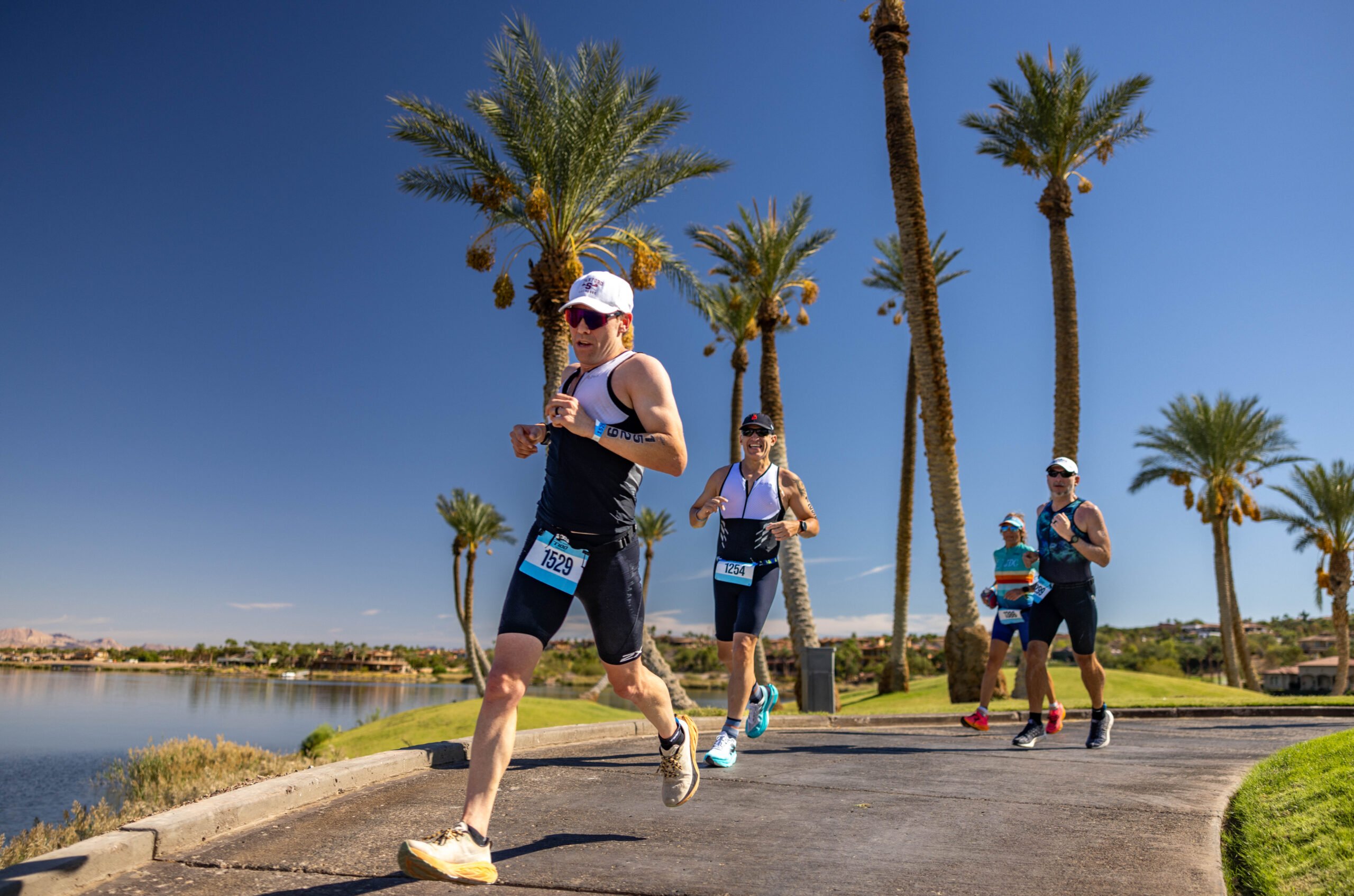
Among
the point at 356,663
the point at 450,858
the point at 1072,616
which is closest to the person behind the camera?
the point at 450,858

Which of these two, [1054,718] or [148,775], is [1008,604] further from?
[148,775]

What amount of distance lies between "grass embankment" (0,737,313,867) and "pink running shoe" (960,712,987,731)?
6647mm

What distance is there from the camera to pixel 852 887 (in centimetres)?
350

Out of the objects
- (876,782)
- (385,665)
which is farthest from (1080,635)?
(385,665)

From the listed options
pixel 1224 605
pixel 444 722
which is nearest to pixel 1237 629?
pixel 1224 605

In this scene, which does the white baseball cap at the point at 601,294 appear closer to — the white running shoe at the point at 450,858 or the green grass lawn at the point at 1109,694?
the white running shoe at the point at 450,858

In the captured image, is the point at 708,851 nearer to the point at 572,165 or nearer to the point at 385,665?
the point at 572,165

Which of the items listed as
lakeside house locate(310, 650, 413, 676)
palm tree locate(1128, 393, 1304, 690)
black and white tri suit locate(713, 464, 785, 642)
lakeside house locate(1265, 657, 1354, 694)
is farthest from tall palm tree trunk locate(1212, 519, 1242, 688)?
lakeside house locate(310, 650, 413, 676)

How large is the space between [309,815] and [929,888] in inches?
126

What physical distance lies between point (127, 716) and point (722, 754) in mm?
53354

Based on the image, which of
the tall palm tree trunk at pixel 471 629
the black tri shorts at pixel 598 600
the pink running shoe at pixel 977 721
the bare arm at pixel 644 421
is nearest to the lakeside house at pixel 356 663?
the tall palm tree trunk at pixel 471 629

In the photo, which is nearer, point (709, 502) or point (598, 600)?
point (598, 600)

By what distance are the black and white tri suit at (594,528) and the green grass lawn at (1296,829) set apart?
8.90 ft

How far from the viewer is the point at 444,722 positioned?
2164cm
